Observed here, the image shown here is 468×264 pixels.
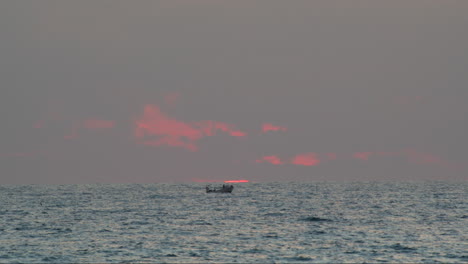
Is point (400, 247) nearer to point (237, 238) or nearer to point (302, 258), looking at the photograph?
point (302, 258)

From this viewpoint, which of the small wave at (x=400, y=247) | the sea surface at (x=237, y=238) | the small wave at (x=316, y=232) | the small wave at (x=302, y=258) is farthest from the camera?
the small wave at (x=316, y=232)

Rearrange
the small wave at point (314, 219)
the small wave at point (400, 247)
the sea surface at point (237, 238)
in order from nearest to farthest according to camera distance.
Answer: the sea surface at point (237, 238) < the small wave at point (400, 247) < the small wave at point (314, 219)

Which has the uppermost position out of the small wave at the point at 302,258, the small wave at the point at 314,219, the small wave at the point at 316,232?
the small wave at the point at 314,219

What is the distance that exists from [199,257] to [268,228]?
2218cm

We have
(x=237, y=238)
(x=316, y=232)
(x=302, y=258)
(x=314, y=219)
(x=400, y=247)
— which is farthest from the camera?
(x=314, y=219)

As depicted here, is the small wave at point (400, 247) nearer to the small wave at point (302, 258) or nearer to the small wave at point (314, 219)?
the small wave at point (302, 258)

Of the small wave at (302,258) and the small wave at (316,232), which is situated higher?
the small wave at (316,232)

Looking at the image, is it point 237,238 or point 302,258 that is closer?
point 302,258

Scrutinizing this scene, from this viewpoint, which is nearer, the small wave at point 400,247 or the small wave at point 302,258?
the small wave at point 302,258

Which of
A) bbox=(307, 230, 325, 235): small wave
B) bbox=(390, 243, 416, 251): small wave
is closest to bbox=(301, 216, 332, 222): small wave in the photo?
bbox=(307, 230, 325, 235): small wave

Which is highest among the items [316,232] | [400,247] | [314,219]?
[314,219]

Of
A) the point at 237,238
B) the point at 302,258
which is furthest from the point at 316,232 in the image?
the point at 302,258

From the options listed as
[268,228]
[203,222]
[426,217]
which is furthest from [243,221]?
[426,217]

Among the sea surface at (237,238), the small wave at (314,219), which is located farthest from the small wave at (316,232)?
the small wave at (314,219)
